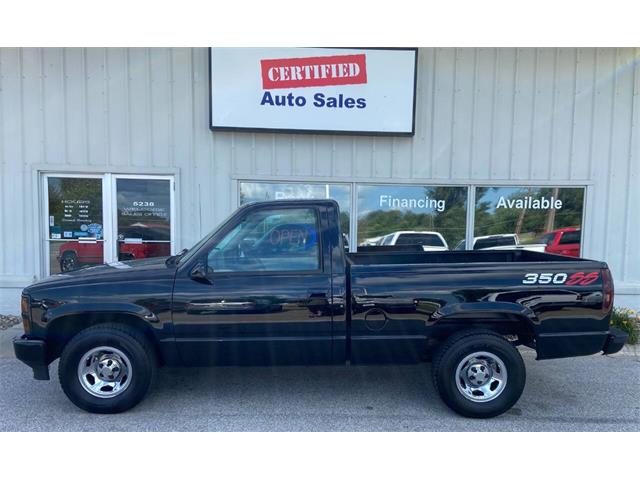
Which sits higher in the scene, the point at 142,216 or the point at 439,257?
the point at 142,216

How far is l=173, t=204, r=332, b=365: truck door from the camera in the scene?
11.6ft

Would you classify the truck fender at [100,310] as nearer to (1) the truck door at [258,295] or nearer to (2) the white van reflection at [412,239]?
(1) the truck door at [258,295]

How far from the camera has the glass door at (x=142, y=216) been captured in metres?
6.98

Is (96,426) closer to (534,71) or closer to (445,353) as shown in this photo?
(445,353)

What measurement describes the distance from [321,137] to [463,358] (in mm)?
4517

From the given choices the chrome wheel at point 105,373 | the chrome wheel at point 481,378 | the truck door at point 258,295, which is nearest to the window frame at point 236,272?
the truck door at point 258,295

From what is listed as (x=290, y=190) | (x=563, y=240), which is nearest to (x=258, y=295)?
(x=290, y=190)

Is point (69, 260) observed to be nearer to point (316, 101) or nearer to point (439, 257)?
point (316, 101)

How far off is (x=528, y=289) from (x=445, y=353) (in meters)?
0.92

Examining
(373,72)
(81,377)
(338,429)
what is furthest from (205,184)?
(338,429)

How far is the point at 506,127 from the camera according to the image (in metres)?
7.02

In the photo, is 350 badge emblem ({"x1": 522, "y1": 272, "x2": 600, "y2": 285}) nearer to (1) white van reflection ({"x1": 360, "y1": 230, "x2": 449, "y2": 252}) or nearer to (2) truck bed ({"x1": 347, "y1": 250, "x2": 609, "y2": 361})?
(2) truck bed ({"x1": 347, "y1": 250, "x2": 609, "y2": 361})

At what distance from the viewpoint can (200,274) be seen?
3.54 meters

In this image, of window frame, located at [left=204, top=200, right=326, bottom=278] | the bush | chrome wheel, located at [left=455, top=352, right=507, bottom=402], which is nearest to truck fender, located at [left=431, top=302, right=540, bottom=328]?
chrome wheel, located at [left=455, top=352, right=507, bottom=402]
